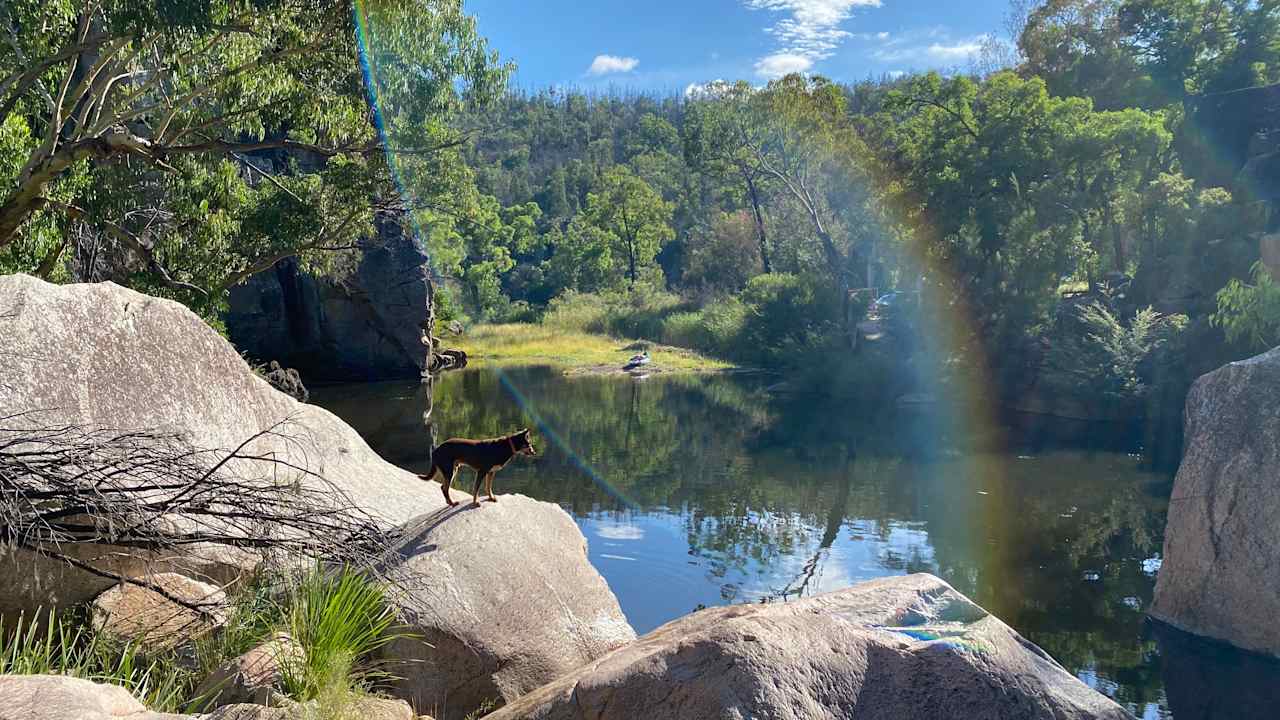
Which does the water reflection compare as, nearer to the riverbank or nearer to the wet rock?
the wet rock

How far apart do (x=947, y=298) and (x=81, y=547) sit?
31.6 metres

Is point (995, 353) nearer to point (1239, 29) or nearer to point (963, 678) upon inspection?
point (1239, 29)

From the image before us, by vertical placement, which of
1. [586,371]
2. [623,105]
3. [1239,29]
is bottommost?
[586,371]

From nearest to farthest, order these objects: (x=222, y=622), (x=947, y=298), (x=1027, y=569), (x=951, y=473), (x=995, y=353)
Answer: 1. (x=222, y=622)
2. (x=1027, y=569)
3. (x=951, y=473)
4. (x=995, y=353)
5. (x=947, y=298)

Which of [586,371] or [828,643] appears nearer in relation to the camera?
[828,643]

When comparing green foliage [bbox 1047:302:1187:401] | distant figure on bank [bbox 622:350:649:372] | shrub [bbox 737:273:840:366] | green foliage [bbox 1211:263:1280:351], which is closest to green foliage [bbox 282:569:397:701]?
green foliage [bbox 1211:263:1280:351]

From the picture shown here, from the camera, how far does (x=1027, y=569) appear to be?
499 inches

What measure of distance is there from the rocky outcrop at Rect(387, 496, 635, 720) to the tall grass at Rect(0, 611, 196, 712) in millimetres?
1099

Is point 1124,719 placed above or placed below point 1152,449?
above

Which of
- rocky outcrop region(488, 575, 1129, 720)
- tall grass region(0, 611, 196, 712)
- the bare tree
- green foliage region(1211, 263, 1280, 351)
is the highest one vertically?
green foliage region(1211, 263, 1280, 351)

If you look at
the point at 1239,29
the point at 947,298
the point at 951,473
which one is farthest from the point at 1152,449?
the point at 1239,29

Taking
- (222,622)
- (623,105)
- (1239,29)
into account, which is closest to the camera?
(222,622)

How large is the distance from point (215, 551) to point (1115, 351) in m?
24.8

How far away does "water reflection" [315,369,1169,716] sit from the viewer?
1124 centimetres
